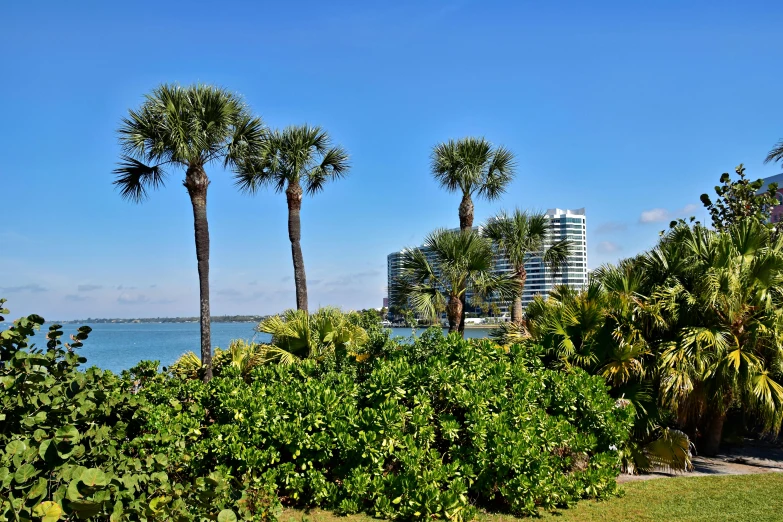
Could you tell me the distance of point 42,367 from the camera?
3.87 meters

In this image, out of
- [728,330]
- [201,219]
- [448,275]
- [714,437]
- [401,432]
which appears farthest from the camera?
[201,219]

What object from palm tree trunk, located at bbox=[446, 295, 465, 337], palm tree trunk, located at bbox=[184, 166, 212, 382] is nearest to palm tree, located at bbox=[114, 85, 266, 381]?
palm tree trunk, located at bbox=[184, 166, 212, 382]

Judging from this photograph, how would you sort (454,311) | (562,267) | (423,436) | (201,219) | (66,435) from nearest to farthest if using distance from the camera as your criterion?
(66,435) → (423,436) → (454,311) → (201,219) → (562,267)

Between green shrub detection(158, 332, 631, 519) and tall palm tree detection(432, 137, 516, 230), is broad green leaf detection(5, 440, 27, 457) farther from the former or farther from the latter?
tall palm tree detection(432, 137, 516, 230)

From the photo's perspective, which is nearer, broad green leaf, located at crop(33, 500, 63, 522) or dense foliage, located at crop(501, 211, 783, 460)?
broad green leaf, located at crop(33, 500, 63, 522)

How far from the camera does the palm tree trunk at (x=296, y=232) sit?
2119cm

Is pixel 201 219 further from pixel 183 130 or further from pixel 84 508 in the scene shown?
pixel 84 508

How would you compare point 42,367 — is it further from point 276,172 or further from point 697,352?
point 276,172

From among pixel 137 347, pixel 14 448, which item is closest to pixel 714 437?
pixel 14 448

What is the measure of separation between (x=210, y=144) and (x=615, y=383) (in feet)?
37.9

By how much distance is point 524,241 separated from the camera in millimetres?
20984

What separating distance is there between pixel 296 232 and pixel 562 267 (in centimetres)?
1023

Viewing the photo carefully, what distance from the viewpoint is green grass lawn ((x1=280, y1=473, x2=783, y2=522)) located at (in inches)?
281

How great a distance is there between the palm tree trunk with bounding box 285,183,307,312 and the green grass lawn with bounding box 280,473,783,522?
14037 millimetres
